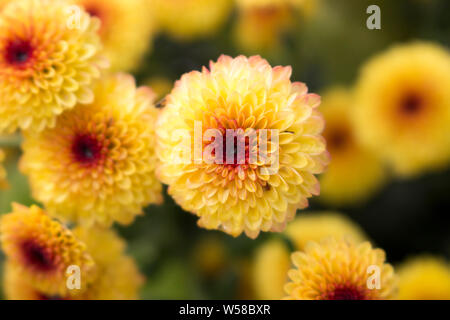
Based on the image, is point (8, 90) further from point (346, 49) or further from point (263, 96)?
point (346, 49)

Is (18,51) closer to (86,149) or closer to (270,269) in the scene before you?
(86,149)

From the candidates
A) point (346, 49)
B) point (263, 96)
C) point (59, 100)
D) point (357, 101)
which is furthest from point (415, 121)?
point (59, 100)

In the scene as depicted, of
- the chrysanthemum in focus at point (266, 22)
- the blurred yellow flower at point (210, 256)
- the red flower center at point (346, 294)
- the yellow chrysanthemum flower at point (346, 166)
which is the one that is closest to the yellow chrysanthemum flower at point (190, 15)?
the chrysanthemum in focus at point (266, 22)

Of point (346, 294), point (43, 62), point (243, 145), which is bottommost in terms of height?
point (346, 294)

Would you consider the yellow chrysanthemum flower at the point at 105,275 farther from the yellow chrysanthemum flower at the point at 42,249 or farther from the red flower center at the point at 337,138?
the red flower center at the point at 337,138

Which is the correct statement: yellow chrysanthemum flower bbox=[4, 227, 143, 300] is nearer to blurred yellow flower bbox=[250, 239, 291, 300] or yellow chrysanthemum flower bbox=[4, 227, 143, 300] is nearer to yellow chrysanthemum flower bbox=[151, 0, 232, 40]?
blurred yellow flower bbox=[250, 239, 291, 300]

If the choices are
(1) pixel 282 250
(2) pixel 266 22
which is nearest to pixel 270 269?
(1) pixel 282 250

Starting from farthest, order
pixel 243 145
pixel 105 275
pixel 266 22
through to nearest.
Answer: pixel 266 22 < pixel 105 275 < pixel 243 145
